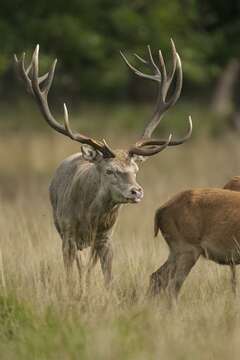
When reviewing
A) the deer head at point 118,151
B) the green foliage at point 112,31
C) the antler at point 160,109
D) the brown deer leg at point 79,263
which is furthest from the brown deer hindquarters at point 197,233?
the green foliage at point 112,31

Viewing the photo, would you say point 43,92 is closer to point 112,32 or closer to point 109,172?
point 109,172

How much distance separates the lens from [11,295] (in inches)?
306

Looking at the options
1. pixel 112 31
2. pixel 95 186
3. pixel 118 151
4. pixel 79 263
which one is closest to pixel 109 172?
pixel 118 151

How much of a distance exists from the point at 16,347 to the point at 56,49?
13.4 meters

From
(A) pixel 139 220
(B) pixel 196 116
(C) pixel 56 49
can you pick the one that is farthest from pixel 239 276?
(B) pixel 196 116

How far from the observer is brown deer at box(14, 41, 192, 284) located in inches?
350

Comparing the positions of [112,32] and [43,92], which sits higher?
[112,32]

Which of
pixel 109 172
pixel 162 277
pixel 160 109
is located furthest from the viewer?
pixel 160 109

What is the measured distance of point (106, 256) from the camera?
9.33 meters

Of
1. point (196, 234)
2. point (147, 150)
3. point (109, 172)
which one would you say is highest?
point (147, 150)

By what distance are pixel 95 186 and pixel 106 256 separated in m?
0.58

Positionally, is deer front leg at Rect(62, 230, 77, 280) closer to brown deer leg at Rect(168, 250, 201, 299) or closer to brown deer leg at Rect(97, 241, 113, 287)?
brown deer leg at Rect(97, 241, 113, 287)

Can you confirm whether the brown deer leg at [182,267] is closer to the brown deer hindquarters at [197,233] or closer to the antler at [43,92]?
the brown deer hindquarters at [197,233]

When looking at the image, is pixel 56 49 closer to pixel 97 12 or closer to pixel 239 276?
pixel 97 12
